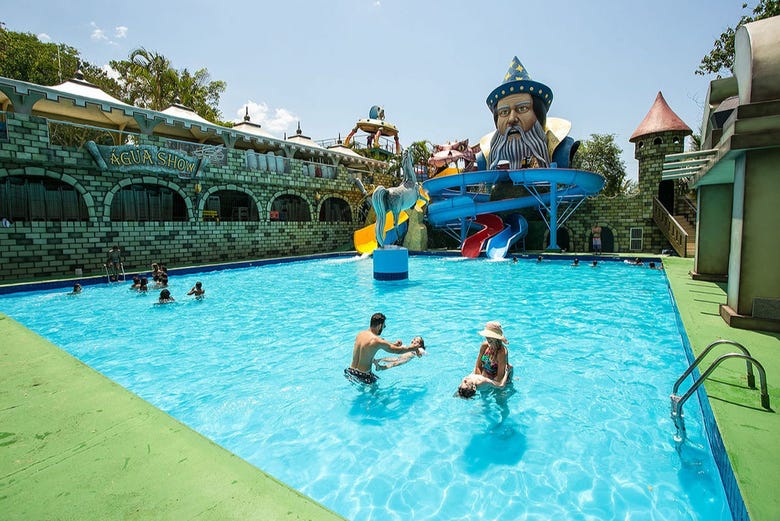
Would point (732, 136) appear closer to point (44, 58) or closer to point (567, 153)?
point (567, 153)

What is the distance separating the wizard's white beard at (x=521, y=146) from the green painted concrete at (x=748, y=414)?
19.3m

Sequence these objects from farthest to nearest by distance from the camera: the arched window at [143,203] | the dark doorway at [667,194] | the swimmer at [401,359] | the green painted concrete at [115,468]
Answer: the dark doorway at [667,194] → the arched window at [143,203] → the swimmer at [401,359] → the green painted concrete at [115,468]

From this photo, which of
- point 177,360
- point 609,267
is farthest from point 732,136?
point 609,267

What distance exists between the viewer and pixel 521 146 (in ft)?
78.0

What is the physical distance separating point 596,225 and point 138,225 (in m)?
22.9

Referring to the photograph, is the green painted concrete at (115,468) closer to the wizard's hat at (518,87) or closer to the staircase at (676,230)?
the staircase at (676,230)

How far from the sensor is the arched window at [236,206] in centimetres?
2233

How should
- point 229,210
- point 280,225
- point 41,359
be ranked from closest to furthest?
point 41,359 < point 280,225 < point 229,210

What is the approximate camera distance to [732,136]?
4.98 metres

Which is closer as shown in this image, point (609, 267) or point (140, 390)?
point (140, 390)

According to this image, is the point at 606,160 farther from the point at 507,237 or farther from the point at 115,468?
the point at 115,468

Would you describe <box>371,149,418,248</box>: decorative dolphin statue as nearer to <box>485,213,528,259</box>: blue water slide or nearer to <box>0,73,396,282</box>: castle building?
<box>0,73,396,282</box>: castle building

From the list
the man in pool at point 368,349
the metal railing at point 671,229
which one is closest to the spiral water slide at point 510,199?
the metal railing at point 671,229

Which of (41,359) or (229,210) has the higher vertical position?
A: (229,210)
